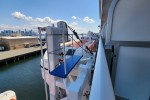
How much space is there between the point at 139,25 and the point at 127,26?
0.11m

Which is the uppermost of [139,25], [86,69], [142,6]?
[142,6]

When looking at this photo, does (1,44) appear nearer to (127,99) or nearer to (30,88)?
(30,88)

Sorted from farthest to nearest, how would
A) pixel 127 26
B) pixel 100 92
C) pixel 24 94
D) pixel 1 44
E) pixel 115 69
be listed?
pixel 1 44, pixel 24 94, pixel 115 69, pixel 127 26, pixel 100 92

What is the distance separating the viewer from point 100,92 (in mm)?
302

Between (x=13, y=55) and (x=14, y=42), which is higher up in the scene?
(x=14, y=42)

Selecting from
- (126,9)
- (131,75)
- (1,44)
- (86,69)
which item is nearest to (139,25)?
(126,9)

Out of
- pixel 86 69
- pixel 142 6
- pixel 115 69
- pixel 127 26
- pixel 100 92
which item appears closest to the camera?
pixel 100 92

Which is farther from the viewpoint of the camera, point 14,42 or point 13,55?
point 14,42

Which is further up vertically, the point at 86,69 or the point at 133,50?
the point at 133,50

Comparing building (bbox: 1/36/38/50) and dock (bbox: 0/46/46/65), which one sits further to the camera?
building (bbox: 1/36/38/50)

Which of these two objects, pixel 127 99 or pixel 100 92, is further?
pixel 127 99

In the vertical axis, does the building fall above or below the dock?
above

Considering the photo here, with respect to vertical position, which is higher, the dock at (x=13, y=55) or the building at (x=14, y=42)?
→ the building at (x=14, y=42)

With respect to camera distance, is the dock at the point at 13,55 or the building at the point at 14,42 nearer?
the dock at the point at 13,55
